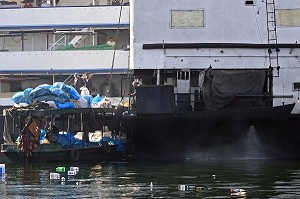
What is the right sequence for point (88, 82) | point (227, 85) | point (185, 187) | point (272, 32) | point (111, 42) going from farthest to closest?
point (111, 42) < point (88, 82) < point (272, 32) < point (227, 85) < point (185, 187)

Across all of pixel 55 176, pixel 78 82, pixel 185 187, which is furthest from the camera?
pixel 78 82

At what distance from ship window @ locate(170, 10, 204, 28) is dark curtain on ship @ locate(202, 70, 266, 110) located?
1.67 metres

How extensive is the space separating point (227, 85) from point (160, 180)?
813 cm

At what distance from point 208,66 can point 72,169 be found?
7223mm

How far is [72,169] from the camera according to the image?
27.7 metres

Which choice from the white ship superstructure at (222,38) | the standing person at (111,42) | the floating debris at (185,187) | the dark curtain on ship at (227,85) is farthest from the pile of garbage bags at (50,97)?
the floating debris at (185,187)

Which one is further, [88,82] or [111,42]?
[111,42]

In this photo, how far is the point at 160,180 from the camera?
2517 centimetres

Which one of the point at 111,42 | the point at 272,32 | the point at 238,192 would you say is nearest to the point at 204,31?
the point at 272,32

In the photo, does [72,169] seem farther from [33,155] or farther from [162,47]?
[162,47]

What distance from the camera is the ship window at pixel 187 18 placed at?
33.2 m

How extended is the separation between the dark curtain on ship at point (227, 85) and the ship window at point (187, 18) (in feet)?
5.49

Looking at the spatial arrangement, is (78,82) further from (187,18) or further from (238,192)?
(238,192)

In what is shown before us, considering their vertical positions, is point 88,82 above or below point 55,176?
above
